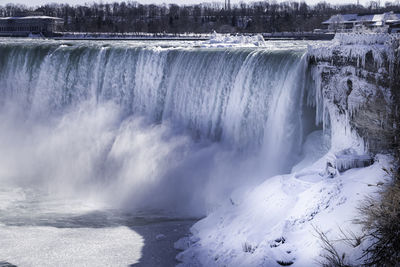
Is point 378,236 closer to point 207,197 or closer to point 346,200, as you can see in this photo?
point 346,200

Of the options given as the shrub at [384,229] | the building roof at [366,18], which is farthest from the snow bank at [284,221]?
the building roof at [366,18]

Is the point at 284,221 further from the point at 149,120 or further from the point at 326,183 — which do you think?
the point at 149,120

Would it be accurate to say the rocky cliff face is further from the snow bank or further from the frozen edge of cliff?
the snow bank

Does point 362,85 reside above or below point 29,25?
below

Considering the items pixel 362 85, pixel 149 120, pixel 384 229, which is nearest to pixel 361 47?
pixel 362 85

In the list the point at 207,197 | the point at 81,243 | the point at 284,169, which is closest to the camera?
the point at 81,243

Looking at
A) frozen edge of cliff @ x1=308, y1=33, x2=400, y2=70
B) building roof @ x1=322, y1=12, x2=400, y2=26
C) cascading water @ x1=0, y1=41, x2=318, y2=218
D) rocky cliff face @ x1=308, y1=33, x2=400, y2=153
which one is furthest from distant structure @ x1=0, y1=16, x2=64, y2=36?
rocky cliff face @ x1=308, y1=33, x2=400, y2=153

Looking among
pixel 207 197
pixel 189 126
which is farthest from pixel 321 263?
pixel 189 126
